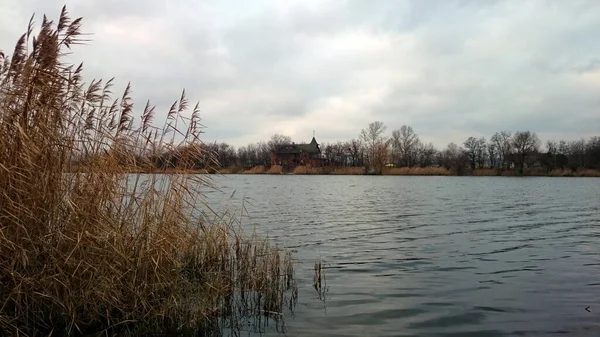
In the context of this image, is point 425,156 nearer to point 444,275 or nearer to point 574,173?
point 574,173

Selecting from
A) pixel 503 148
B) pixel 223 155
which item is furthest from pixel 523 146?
pixel 223 155

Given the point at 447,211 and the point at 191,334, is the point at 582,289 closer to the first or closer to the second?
the point at 191,334

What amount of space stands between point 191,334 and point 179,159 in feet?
9.49

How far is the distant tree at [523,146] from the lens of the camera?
322 feet

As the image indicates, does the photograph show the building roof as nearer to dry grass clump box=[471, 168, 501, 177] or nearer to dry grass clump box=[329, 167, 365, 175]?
dry grass clump box=[329, 167, 365, 175]

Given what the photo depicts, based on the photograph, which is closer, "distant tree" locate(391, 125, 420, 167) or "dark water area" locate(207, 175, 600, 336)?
"dark water area" locate(207, 175, 600, 336)

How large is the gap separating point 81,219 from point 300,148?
119 meters

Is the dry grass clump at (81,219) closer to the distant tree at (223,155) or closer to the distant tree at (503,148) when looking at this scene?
the distant tree at (223,155)

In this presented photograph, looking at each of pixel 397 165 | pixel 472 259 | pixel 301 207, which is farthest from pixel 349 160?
A: pixel 472 259

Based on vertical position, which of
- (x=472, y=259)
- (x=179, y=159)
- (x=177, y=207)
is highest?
(x=179, y=159)

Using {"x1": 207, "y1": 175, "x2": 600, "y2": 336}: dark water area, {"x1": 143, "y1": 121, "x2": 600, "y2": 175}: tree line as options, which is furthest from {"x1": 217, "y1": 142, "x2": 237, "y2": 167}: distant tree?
{"x1": 143, "y1": 121, "x2": 600, "y2": 175}: tree line

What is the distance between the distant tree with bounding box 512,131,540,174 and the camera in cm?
9800

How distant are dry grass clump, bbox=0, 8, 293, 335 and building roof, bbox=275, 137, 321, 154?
115m

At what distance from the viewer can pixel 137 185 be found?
268 inches
